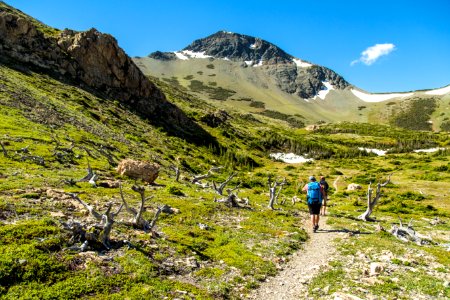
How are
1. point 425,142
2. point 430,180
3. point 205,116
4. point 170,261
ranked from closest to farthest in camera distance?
point 170,261 < point 430,180 < point 205,116 < point 425,142

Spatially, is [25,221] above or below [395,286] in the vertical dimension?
above

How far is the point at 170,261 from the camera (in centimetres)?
1406

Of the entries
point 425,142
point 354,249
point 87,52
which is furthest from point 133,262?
point 425,142

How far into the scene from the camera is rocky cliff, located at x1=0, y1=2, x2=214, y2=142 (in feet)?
268

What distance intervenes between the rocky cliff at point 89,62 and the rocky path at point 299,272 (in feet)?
249

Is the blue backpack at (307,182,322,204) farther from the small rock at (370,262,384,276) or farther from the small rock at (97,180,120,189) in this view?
the small rock at (97,180,120,189)

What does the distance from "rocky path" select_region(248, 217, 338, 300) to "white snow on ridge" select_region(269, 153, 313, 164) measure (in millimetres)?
112364

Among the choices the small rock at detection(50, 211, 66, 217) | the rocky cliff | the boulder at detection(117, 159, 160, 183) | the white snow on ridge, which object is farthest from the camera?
the white snow on ridge

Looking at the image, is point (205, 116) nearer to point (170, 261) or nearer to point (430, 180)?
point (430, 180)

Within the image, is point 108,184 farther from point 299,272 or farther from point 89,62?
point 89,62

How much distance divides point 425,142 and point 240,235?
210066mm

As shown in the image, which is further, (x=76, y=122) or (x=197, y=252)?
(x=76, y=122)

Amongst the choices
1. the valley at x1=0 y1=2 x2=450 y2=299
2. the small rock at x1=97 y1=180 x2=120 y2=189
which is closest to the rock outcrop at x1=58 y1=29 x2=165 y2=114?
the valley at x1=0 y1=2 x2=450 y2=299

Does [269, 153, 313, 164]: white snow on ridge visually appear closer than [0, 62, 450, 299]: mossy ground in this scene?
No
